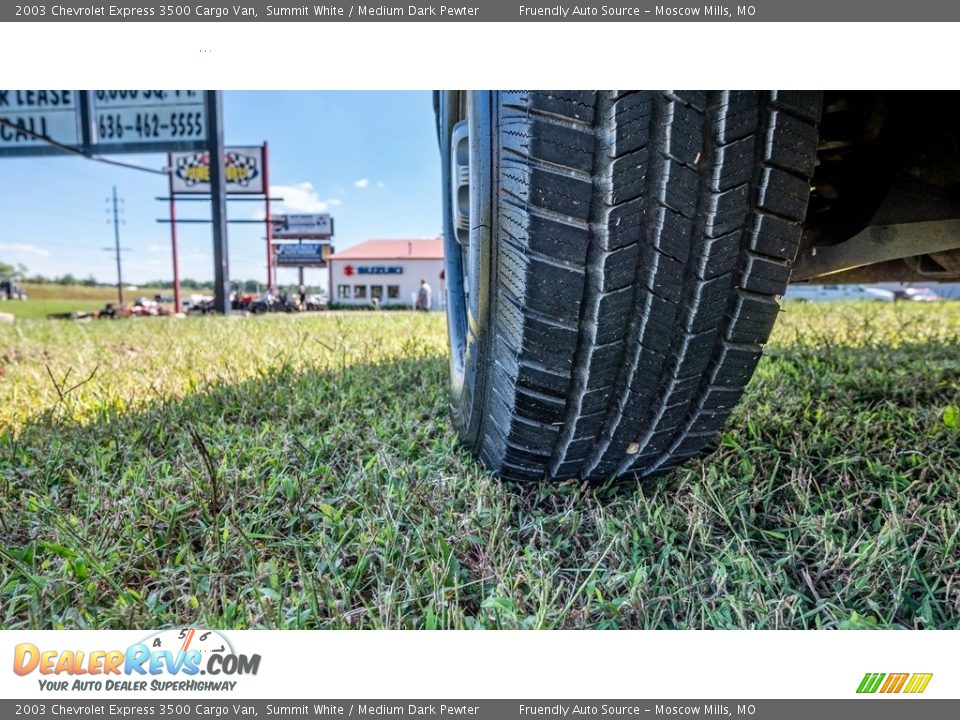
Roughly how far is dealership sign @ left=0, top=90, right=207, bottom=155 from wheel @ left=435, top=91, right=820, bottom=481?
7.35 metres

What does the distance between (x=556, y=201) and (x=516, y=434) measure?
1.12ft

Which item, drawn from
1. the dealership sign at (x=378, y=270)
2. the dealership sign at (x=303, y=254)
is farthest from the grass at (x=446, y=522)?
the dealership sign at (x=303, y=254)

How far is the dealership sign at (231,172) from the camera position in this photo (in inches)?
374

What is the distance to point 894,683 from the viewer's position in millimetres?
554

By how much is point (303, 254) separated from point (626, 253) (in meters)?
18.2

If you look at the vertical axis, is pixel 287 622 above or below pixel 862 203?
below

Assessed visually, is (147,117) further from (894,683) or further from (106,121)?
(894,683)

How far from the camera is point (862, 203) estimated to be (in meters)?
0.94

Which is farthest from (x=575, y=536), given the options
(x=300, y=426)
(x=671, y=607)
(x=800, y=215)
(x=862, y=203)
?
(x=862, y=203)

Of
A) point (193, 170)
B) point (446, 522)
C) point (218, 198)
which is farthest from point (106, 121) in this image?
point (446, 522)

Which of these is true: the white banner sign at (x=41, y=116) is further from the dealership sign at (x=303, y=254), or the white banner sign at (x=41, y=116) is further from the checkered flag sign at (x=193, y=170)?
the dealership sign at (x=303, y=254)

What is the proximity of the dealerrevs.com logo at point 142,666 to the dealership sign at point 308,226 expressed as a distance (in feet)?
52.4
